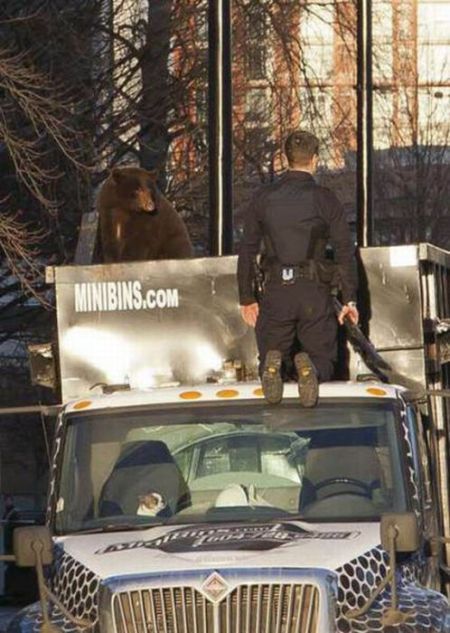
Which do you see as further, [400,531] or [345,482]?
[345,482]

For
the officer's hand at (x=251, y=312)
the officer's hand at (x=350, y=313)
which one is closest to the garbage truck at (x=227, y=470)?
the officer's hand at (x=251, y=312)

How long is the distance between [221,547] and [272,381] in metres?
1.21

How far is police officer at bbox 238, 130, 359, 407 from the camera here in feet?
31.2

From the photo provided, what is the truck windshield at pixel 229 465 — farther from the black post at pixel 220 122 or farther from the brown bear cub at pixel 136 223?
the black post at pixel 220 122

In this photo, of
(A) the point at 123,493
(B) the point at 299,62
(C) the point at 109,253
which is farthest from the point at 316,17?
(A) the point at 123,493

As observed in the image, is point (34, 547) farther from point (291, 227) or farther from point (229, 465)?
point (291, 227)

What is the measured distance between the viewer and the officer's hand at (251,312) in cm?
962

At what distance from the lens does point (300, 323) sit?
9.55m

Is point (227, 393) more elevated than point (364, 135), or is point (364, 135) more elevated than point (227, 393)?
point (364, 135)

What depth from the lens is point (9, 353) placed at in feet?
97.5

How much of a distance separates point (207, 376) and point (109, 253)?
181 cm

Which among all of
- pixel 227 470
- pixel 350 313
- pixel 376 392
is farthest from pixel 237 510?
pixel 350 313

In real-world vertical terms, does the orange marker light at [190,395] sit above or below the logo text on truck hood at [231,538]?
above

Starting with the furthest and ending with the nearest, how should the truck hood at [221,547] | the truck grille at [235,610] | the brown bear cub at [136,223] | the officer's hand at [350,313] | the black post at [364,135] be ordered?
the black post at [364,135] < the brown bear cub at [136,223] < the officer's hand at [350,313] < the truck hood at [221,547] < the truck grille at [235,610]
